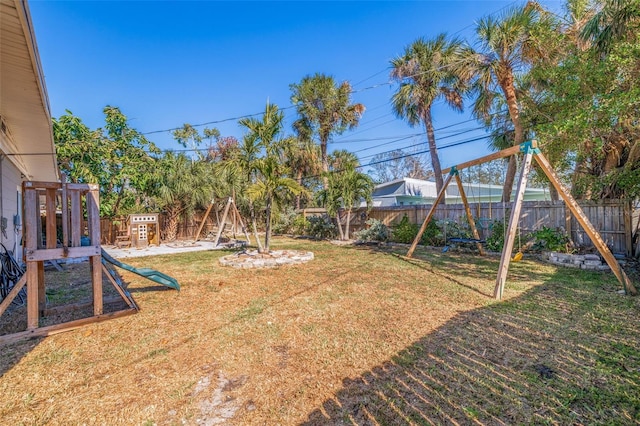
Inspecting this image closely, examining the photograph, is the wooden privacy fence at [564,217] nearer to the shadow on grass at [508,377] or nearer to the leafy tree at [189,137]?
the shadow on grass at [508,377]

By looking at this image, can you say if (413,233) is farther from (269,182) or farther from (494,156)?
(269,182)

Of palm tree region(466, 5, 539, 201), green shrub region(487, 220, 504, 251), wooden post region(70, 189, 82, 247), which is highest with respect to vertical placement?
palm tree region(466, 5, 539, 201)

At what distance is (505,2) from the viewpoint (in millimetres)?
8531

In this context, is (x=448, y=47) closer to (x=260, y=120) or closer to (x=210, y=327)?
(x=260, y=120)

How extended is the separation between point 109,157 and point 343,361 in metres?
12.6

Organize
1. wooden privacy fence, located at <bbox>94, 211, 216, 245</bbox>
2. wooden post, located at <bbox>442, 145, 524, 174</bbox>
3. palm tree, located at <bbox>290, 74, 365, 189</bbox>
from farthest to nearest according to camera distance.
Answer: palm tree, located at <bbox>290, 74, 365, 189</bbox>, wooden privacy fence, located at <bbox>94, 211, 216, 245</bbox>, wooden post, located at <bbox>442, 145, 524, 174</bbox>

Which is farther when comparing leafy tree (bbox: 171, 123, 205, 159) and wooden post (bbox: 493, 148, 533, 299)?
leafy tree (bbox: 171, 123, 205, 159)

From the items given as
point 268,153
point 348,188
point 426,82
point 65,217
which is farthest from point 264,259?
point 426,82

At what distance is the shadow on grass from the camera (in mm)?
1944

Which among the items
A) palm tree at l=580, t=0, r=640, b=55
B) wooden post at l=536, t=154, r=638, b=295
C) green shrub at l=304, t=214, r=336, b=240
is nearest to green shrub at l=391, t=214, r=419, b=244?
green shrub at l=304, t=214, r=336, b=240

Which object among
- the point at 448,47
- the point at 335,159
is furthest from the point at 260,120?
the point at 335,159

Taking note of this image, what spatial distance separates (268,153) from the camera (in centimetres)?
740

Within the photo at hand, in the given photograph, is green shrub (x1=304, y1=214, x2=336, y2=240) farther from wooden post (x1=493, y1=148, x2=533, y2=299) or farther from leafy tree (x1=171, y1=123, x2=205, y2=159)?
leafy tree (x1=171, y1=123, x2=205, y2=159)

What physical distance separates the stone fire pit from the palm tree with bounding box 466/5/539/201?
749 cm
